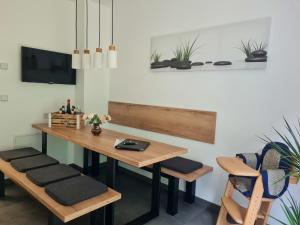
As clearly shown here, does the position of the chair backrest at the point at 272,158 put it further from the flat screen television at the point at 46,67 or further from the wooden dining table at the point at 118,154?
the flat screen television at the point at 46,67

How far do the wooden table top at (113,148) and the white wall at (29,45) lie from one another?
38 cm

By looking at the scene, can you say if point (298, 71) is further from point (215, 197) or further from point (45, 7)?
point (45, 7)

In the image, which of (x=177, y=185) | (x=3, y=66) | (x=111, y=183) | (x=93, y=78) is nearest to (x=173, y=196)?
(x=177, y=185)

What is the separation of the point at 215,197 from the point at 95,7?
10.4 feet

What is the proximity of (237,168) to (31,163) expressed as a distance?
6.50 ft

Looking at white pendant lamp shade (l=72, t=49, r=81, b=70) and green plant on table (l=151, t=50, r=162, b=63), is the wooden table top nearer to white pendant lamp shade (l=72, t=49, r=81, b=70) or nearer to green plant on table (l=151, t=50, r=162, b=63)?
white pendant lamp shade (l=72, t=49, r=81, b=70)

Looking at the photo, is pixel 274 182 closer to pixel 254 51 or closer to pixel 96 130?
pixel 254 51

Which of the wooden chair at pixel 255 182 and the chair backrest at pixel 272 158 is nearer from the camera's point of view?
the wooden chair at pixel 255 182

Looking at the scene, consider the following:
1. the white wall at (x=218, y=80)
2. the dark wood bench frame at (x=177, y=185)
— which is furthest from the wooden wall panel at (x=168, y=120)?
the dark wood bench frame at (x=177, y=185)

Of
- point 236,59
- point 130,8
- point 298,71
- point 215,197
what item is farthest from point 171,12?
point 215,197

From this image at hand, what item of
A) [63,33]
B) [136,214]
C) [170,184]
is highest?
[63,33]

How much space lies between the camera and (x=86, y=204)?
1.63m

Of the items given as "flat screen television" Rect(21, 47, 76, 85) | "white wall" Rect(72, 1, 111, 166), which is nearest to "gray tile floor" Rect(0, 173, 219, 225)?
"white wall" Rect(72, 1, 111, 166)

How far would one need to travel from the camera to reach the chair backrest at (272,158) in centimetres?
190
